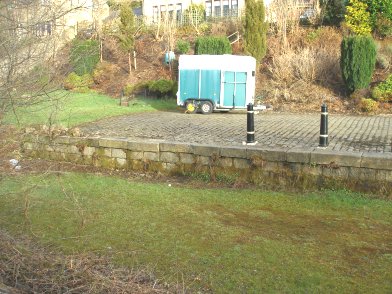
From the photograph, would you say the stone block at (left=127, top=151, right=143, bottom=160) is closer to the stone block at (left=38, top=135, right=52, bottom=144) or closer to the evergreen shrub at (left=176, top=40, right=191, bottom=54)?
the stone block at (left=38, top=135, right=52, bottom=144)

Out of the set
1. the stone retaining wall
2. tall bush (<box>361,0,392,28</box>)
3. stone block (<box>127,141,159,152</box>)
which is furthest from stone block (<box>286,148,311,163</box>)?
tall bush (<box>361,0,392,28</box>)

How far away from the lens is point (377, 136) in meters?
9.52

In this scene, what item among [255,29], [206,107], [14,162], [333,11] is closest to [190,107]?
[206,107]

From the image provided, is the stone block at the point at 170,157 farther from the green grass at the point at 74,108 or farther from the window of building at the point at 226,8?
the window of building at the point at 226,8

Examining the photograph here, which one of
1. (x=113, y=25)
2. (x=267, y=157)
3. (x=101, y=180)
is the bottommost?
(x=101, y=180)

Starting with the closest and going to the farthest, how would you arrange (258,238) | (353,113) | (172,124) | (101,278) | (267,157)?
(101,278), (258,238), (267,157), (172,124), (353,113)

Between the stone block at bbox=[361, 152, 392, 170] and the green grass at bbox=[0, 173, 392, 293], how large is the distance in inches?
19.8

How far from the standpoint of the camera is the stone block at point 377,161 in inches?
259

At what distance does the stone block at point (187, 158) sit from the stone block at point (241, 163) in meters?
0.78

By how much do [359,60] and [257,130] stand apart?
22.6ft

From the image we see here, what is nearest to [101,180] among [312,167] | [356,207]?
[312,167]

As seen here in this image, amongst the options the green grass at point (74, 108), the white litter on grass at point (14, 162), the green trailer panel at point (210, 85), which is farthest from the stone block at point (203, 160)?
the green trailer panel at point (210, 85)

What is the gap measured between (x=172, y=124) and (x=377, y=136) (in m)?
5.07

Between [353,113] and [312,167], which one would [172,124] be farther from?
[353,113]
